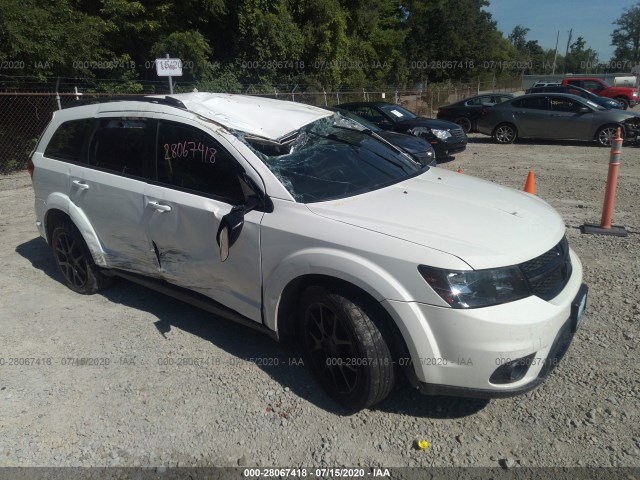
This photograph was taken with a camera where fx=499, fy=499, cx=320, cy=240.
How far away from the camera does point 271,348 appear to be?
3760mm

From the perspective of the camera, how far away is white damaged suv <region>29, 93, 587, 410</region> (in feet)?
8.39

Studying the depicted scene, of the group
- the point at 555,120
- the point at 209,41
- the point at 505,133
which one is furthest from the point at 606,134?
the point at 209,41

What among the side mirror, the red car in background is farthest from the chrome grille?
the red car in background

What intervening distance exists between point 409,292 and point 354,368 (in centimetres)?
59

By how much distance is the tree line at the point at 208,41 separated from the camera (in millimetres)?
12000

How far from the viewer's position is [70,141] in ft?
14.9

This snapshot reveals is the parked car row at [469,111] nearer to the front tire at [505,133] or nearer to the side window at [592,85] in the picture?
the front tire at [505,133]

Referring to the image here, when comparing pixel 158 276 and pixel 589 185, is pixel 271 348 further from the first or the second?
pixel 589 185

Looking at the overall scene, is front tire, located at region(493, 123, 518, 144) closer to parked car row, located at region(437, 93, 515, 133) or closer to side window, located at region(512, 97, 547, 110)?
side window, located at region(512, 97, 547, 110)

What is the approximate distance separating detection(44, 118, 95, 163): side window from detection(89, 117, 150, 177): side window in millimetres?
150

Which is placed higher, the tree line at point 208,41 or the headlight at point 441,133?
the tree line at point 208,41

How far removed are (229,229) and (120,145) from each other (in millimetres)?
1565

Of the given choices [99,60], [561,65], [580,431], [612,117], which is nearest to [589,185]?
[612,117]

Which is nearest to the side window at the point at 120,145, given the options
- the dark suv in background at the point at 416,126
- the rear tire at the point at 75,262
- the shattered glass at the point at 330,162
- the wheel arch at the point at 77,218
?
the wheel arch at the point at 77,218
